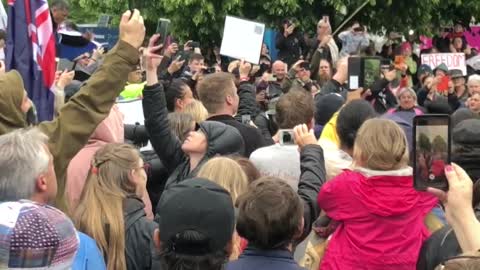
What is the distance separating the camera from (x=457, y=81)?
12930 millimetres

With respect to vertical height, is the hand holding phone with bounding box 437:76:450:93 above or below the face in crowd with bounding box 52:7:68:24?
below

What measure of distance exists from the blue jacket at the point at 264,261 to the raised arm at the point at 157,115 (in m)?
2.08

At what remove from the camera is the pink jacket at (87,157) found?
5.01m

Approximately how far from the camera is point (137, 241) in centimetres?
416

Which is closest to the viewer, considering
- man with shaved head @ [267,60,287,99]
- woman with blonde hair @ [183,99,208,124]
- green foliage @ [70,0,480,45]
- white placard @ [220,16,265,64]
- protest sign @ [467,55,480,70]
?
woman with blonde hair @ [183,99,208,124]

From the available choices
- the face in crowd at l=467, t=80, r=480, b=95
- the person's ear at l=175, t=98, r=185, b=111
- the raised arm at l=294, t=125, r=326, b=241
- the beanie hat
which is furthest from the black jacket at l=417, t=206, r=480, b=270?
the face in crowd at l=467, t=80, r=480, b=95

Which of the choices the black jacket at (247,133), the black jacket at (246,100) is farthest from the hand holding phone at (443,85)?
the black jacket at (247,133)

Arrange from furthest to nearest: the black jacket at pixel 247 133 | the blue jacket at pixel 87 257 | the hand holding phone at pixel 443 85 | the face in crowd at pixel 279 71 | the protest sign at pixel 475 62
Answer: the protest sign at pixel 475 62, the hand holding phone at pixel 443 85, the face in crowd at pixel 279 71, the black jacket at pixel 247 133, the blue jacket at pixel 87 257

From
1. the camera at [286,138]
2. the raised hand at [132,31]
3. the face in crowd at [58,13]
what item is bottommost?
the camera at [286,138]

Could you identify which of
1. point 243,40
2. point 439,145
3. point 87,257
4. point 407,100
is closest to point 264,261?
point 87,257

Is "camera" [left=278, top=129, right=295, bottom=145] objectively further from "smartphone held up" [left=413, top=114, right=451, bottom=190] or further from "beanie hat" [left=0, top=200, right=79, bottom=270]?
"beanie hat" [left=0, top=200, right=79, bottom=270]

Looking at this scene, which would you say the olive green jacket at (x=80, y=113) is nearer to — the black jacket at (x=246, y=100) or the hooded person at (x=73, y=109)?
the hooded person at (x=73, y=109)

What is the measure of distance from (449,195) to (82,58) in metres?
7.42

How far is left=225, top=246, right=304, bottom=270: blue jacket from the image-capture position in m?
3.34
